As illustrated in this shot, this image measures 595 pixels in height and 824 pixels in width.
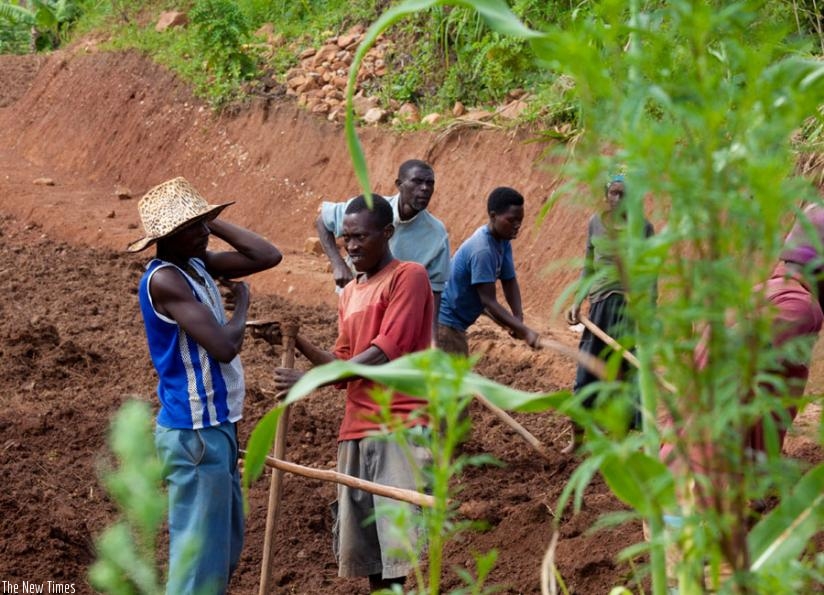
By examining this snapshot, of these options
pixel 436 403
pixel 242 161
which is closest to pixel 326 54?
pixel 242 161

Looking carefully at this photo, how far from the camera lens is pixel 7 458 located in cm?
662

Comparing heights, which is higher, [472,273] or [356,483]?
[472,273]

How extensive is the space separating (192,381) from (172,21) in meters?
13.9

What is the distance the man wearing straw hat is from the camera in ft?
14.2

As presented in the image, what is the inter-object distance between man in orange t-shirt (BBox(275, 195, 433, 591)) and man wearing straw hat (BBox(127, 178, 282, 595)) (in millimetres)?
338

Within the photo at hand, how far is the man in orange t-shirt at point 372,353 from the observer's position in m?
4.77

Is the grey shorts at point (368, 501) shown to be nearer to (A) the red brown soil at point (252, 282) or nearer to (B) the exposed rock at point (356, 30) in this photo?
(A) the red brown soil at point (252, 282)

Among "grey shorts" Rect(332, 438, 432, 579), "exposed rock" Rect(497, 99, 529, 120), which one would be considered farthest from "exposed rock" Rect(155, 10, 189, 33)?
"grey shorts" Rect(332, 438, 432, 579)

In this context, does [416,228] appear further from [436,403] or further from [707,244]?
[707,244]

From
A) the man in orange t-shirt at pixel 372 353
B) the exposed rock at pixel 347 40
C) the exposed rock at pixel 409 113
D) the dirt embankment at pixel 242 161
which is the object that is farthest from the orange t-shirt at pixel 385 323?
the exposed rock at pixel 347 40

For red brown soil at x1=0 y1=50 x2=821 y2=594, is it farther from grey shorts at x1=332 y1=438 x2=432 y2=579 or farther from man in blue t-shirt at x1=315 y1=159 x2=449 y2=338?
man in blue t-shirt at x1=315 y1=159 x2=449 y2=338

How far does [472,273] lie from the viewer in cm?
681

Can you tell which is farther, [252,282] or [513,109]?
[513,109]

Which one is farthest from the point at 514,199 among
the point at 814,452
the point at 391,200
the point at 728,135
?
the point at 728,135
